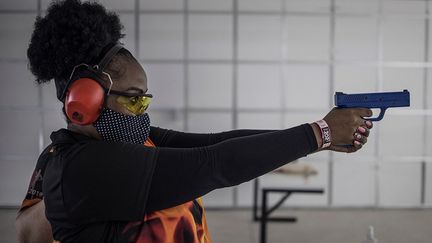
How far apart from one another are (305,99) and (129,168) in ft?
16.7

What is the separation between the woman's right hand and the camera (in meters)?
0.98

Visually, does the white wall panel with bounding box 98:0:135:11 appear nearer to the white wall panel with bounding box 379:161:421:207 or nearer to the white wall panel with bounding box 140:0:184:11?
the white wall panel with bounding box 140:0:184:11

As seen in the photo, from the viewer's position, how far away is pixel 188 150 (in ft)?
3.03

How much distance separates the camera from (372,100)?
3.53 ft

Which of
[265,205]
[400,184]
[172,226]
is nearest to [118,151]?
[172,226]

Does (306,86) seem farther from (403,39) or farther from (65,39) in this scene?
(65,39)

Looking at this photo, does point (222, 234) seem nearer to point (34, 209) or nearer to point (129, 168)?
point (34, 209)

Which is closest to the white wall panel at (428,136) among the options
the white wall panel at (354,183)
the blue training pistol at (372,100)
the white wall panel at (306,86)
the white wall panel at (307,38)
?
the white wall panel at (354,183)

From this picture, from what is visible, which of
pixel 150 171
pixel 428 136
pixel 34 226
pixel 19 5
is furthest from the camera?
pixel 428 136

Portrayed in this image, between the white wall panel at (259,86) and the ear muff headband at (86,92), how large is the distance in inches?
189

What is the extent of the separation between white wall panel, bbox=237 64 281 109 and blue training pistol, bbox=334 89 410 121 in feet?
15.3

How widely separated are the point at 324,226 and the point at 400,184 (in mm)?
1467

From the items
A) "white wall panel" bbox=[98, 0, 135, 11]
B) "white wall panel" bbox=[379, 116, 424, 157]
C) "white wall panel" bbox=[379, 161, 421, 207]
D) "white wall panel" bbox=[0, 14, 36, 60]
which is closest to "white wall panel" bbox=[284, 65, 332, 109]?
"white wall panel" bbox=[379, 116, 424, 157]

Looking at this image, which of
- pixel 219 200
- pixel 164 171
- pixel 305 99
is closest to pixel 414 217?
pixel 305 99
